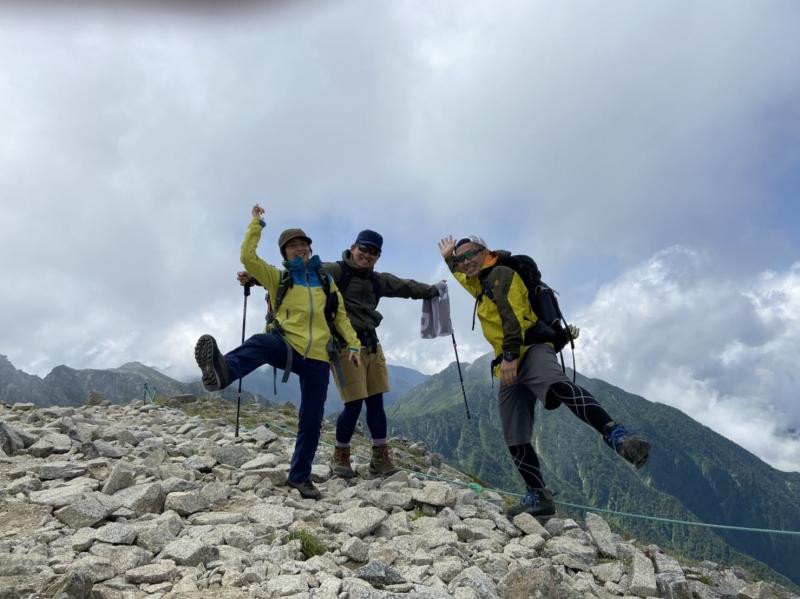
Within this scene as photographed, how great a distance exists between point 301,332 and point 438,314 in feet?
11.8

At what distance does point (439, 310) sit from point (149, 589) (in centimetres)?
722

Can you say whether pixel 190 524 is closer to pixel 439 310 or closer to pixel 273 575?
pixel 273 575

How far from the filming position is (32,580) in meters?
3.89

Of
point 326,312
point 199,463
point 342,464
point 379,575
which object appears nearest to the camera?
point 379,575

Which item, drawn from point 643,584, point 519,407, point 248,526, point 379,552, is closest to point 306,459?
point 248,526

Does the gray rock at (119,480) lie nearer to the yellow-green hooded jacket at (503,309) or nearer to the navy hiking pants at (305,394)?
the navy hiking pants at (305,394)

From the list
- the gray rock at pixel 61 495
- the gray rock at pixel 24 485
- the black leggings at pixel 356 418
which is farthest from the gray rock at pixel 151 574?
the black leggings at pixel 356 418

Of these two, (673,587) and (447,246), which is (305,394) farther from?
(673,587)

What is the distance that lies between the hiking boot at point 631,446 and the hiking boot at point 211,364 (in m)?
4.70

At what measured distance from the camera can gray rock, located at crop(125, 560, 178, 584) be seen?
4305 millimetres

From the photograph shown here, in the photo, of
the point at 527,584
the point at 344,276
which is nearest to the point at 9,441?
the point at 344,276

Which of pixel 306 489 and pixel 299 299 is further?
pixel 299 299

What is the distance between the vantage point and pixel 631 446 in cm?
582

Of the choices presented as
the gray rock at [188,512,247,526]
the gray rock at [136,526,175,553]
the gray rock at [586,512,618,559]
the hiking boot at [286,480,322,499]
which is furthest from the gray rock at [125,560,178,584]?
the gray rock at [586,512,618,559]
